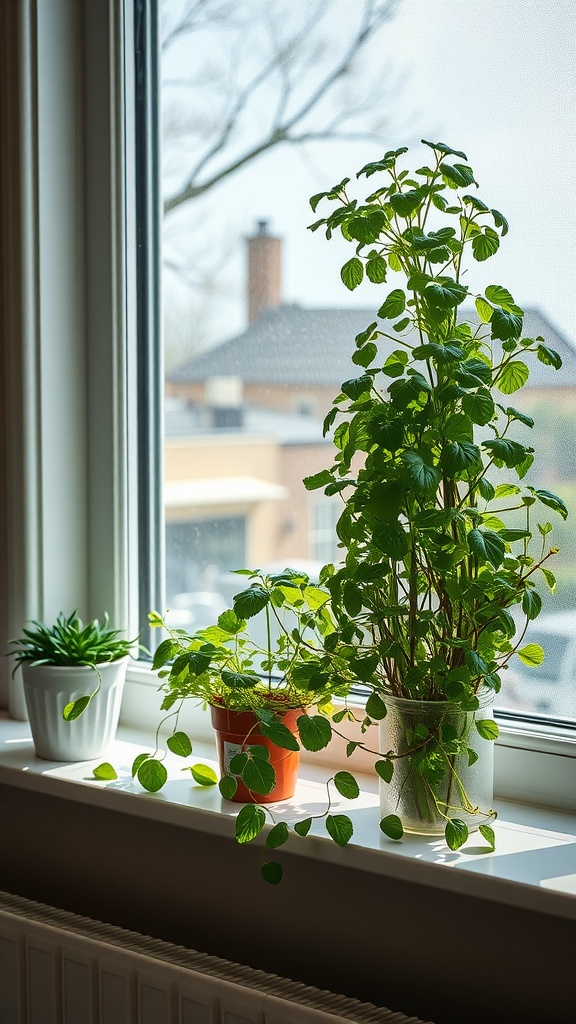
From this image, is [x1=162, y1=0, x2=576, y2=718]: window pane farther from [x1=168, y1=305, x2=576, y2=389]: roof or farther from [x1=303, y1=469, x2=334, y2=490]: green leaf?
[x1=303, y1=469, x2=334, y2=490]: green leaf

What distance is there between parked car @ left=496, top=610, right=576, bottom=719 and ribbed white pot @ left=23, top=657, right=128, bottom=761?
0.52 meters

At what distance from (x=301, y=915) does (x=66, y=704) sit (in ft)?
1.33

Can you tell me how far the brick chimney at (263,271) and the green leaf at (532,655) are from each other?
59cm

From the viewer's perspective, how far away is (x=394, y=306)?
995mm

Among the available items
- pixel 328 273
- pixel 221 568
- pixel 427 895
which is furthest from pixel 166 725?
pixel 328 273

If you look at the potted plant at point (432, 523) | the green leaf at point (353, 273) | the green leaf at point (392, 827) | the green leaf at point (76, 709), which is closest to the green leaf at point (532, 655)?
the potted plant at point (432, 523)

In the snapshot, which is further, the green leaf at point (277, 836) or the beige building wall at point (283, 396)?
the beige building wall at point (283, 396)

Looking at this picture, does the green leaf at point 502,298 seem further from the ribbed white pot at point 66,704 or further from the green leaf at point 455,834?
the ribbed white pot at point 66,704

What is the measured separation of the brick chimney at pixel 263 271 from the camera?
4.47ft

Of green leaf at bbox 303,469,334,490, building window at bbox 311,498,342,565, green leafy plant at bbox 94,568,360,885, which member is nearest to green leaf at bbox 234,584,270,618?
green leafy plant at bbox 94,568,360,885

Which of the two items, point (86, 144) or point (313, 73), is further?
point (86, 144)

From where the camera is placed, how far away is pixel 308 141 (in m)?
1.32

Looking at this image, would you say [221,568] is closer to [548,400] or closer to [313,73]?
[548,400]

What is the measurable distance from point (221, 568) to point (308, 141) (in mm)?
602
